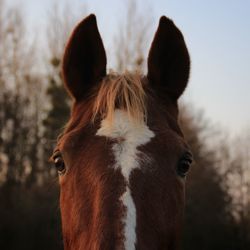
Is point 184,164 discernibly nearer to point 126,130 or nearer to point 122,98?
point 126,130

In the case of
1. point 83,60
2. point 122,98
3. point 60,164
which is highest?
point 83,60

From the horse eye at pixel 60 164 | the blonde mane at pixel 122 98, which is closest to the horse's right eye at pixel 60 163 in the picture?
the horse eye at pixel 60 164

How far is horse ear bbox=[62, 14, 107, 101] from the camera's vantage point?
4.13m

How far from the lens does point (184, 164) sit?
11.1 ft

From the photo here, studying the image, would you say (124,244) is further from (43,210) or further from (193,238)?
(193,238)

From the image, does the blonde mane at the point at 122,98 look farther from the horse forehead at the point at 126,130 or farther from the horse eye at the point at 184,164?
the horse eye at the point at 184,164

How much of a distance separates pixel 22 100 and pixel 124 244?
3049 cm

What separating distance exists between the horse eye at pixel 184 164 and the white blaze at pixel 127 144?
0.95 ft

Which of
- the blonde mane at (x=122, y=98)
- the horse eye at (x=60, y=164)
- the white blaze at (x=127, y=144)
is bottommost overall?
the horse eye at (x=60, y=164)

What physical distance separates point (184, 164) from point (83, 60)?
55.3 inches

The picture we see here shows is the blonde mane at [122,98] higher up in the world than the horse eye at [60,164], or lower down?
higher up

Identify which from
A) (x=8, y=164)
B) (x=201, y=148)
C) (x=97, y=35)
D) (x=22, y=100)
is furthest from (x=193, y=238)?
(x=97, y=35)

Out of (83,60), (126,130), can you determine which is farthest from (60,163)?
(83,60)

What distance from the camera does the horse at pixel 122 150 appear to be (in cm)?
278
